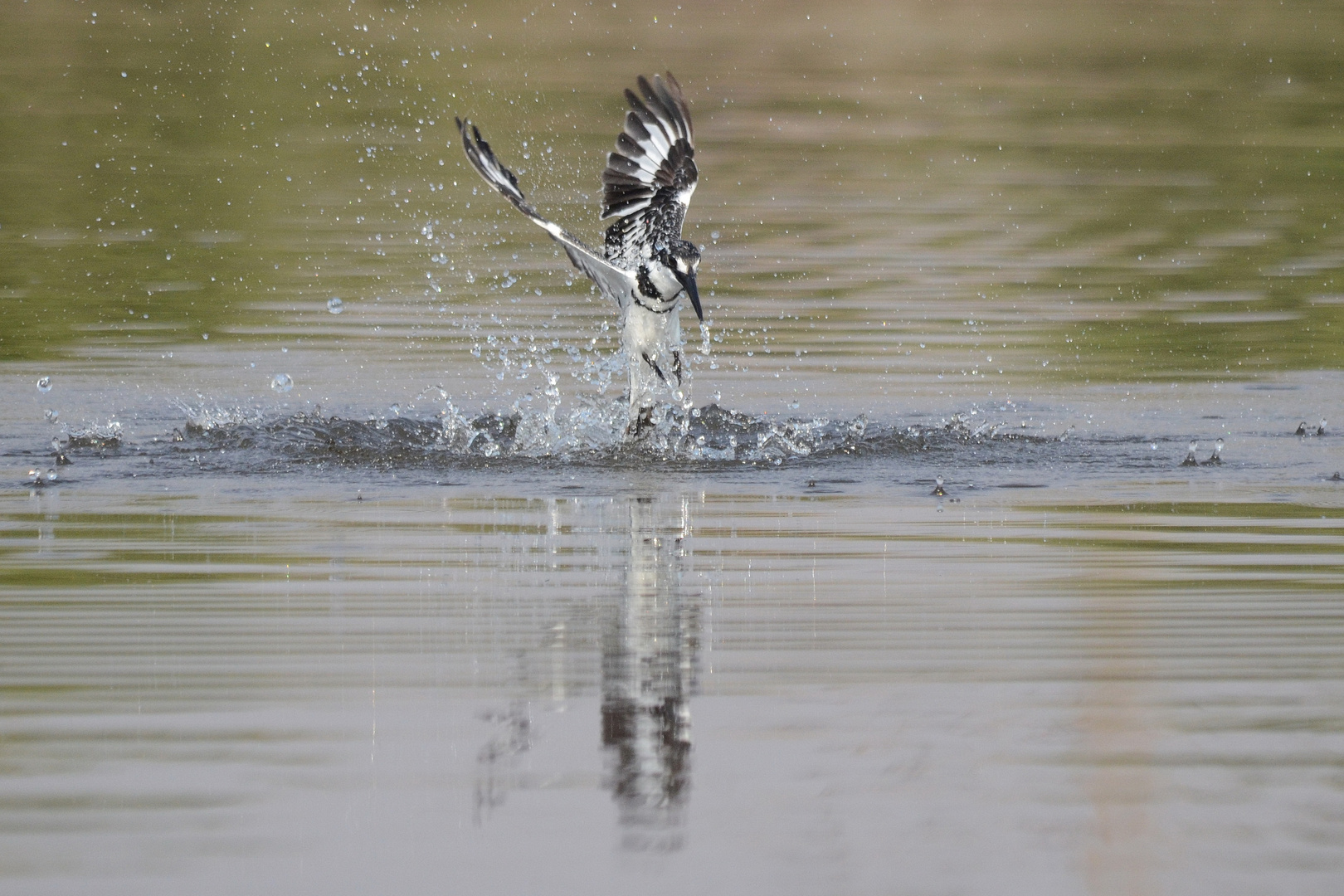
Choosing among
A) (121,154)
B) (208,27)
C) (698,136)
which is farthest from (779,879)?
(208,27)

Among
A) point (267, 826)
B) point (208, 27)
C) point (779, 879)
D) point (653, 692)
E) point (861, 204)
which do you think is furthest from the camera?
point (208, 27)

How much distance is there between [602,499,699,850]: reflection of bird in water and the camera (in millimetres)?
3891

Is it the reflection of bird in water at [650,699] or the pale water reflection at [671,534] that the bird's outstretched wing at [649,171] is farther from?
the reflection of bird in water at [650,699]

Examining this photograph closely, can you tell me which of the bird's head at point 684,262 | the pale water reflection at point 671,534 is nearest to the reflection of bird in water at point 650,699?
the pale water reflection at point 671,534

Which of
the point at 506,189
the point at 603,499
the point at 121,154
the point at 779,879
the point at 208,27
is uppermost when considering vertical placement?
the point at 208,27

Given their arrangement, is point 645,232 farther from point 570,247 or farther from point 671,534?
point 671,534

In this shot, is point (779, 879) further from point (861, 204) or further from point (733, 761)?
point (861, 204)

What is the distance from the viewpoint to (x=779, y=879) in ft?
11.5

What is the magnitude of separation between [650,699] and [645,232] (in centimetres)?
580

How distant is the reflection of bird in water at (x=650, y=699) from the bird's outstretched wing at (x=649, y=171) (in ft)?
12.9

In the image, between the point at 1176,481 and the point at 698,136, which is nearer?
the point at 1176,481

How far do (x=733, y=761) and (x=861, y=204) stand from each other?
16.3m

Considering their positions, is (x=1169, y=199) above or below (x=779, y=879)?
above

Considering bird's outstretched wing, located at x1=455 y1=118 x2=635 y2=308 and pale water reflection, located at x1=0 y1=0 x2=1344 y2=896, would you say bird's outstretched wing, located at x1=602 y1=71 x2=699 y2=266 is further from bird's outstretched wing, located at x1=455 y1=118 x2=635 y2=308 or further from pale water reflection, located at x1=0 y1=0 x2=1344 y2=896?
pale water reflection, located at x1=0 y1=0 x2=1344 y2=896
